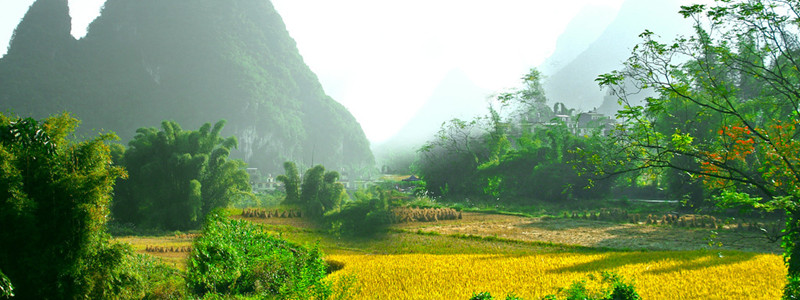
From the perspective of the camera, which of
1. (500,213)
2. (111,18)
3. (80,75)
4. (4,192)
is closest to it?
(4,192)

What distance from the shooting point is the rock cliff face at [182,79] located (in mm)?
69688

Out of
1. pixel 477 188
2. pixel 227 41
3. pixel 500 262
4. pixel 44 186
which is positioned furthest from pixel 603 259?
pixel 227 41

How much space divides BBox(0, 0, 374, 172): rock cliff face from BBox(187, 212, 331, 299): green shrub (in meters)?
68.6

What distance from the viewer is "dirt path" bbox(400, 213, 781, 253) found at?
1193 centimetres

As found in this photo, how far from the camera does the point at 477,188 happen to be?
86.8ft

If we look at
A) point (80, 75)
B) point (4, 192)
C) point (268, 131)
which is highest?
point (80, 75)

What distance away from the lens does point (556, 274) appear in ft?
25.5

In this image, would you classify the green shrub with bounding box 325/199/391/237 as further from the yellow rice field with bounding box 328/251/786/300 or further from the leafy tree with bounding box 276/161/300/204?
the yellow rice field with bounding box 328/251/786/300

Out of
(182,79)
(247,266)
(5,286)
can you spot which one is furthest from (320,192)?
(182,79)

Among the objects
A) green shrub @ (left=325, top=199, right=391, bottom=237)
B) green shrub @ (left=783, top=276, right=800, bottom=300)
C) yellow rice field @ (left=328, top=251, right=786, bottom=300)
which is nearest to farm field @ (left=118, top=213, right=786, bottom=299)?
Answer: yellow rice field @ (left=328, top=251, right=786, bottom=300)

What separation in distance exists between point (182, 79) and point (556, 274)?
86011 mm

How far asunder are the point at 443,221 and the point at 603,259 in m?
9.15

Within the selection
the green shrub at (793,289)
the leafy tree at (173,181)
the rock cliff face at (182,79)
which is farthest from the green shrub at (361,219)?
the rock cliff face at (182,79)

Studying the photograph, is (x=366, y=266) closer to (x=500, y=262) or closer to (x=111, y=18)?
(x=500, y=262)
